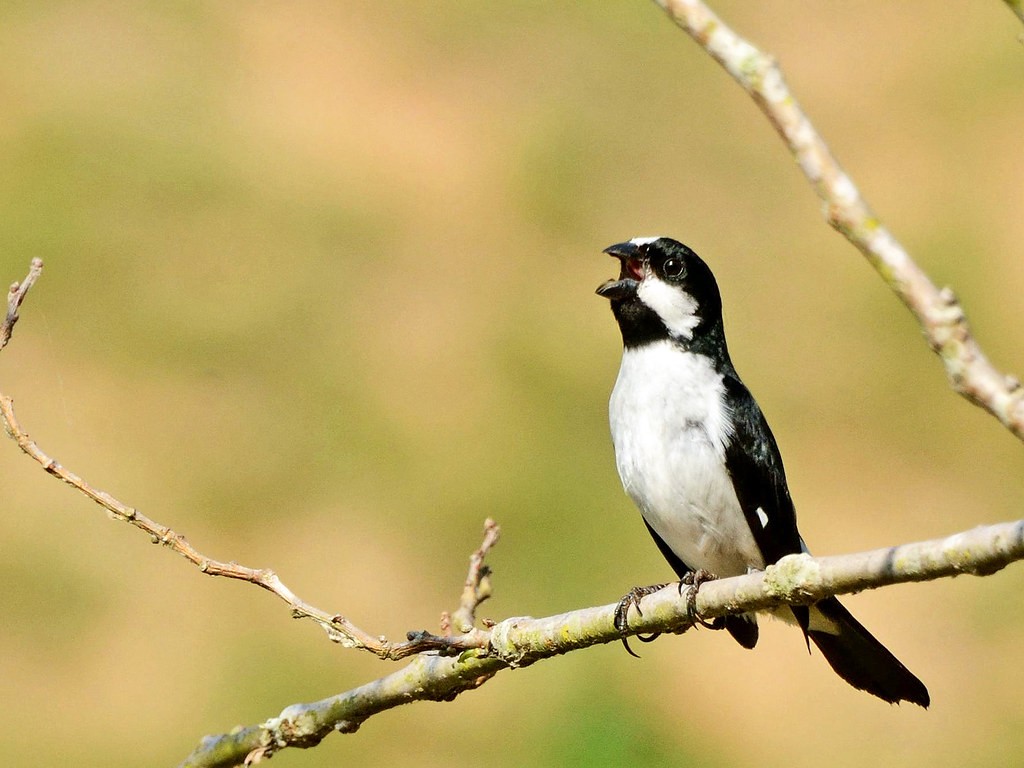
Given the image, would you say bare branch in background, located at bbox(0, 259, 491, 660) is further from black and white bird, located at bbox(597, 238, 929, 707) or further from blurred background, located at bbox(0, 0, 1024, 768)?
blurred background, located at bbox(0, 0, 1024, 768)

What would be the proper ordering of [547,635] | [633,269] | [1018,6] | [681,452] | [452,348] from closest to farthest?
[1018,6]
[547,635]
[681,452]
[633,269]
[452,348]

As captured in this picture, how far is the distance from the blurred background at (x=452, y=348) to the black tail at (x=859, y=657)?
3.85 metres

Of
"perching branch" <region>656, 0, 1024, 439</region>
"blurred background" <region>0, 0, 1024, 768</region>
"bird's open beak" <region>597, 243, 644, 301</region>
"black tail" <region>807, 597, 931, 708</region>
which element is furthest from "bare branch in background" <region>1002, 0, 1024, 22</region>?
"blurred background" <region>0, 0, 1024, 768</region>

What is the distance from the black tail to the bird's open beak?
1328mm

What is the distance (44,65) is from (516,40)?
4252 millimetres

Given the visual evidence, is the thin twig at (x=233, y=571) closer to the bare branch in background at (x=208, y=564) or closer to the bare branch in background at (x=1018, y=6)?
the bare branch in background at (x=208, y=564)

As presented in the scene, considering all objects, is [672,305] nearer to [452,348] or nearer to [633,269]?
[633,269]

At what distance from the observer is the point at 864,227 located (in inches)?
84.7

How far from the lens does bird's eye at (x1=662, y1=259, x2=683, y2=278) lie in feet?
17.4

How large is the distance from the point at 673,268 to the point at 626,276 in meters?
0.19

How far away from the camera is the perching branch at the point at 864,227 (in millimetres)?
2070

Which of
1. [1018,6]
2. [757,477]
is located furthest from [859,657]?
[1018,6]

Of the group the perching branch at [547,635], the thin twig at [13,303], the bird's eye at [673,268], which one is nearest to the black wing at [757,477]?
the bird's eye at [673,268]

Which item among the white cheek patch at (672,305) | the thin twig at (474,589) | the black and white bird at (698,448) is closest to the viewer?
the thin twig at (474,589)
